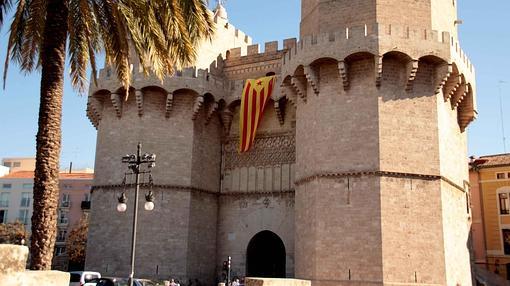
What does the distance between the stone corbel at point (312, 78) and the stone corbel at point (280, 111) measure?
3.36 metres

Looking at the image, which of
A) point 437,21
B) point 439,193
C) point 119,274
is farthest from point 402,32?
point 119,274

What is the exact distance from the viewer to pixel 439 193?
17406 mm

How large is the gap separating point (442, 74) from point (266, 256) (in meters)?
10.7

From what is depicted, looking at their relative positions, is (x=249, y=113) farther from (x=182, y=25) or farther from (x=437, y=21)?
(x=182, y=25)

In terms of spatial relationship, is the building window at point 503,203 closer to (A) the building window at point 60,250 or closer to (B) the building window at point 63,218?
(A) the building window at point 60,250

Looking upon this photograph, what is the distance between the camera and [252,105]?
884 inches

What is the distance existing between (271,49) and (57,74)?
14561mm

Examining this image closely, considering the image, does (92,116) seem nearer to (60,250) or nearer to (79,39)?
(79,39)

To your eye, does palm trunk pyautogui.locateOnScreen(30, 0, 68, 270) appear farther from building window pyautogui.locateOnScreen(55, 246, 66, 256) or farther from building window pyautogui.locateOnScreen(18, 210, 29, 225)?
building window pyautogui.locateOnScreen(18, 210, 29, 225)

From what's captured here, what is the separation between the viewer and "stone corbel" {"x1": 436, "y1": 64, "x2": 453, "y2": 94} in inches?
706

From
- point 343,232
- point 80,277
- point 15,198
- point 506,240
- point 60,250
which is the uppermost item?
point 15,198

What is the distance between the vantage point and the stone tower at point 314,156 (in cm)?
1722

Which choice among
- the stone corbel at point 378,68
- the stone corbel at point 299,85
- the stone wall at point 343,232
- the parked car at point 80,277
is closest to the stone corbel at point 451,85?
the stone corbel at point 378,68

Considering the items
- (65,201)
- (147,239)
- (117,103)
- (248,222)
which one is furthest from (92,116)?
(65,201)
